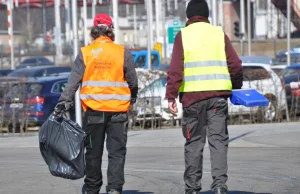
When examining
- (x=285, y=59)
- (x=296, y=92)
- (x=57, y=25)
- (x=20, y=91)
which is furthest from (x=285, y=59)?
(x=20, y=91)

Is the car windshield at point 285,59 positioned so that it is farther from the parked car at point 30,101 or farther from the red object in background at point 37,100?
the red object in background at point 37,100

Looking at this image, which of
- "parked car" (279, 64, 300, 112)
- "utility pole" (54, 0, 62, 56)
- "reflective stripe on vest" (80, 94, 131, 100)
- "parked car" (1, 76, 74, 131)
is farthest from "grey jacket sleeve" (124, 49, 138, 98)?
"utility pole" (54, 0, 62, 56)

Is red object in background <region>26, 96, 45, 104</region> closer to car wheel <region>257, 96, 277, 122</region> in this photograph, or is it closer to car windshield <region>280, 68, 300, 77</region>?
car wheel <region>257, 96, 277, 122</region>

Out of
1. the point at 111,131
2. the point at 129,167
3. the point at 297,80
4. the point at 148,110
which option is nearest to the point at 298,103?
the point at 297,80

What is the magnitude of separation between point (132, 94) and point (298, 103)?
13.5m

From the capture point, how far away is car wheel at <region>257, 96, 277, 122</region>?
848 inches

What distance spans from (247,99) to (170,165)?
4.36 metres

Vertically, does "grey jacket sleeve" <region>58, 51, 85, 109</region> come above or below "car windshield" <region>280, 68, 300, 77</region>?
above

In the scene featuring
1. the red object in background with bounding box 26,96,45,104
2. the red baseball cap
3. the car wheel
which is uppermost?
the red baseball cap

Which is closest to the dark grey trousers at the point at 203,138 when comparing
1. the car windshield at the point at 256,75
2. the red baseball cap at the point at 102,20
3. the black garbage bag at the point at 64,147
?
the black garbage bag at the point at 64,147

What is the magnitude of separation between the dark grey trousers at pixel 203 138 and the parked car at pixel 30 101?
40.6ft

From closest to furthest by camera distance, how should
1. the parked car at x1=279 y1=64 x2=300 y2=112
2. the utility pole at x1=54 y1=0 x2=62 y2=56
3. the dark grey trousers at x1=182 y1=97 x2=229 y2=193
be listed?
the dark grey trousers at x1=182 y1=97 x2=229 y2=193
the parked car at x1=279 y1=64 x2=300 y2=112
the utility pole at x1=54 y1=0 x2=62 y2=56

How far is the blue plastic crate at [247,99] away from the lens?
834 cm

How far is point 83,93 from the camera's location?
28.5 feet
